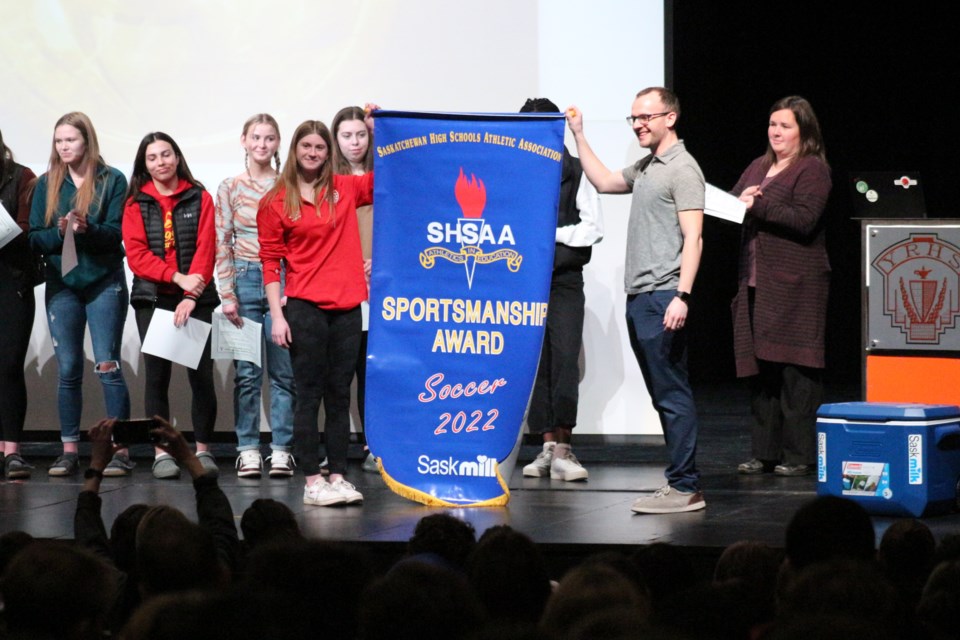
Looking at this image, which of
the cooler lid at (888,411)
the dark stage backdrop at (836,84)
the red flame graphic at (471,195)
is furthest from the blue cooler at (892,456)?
the dark stage backdrop at (836,84)

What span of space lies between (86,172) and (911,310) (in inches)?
142

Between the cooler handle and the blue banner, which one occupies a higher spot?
the blue banner

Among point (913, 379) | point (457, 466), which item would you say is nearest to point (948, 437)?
point (913, 379)

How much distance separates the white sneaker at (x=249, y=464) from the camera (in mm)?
6129

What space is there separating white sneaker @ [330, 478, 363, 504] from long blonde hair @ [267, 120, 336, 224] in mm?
997

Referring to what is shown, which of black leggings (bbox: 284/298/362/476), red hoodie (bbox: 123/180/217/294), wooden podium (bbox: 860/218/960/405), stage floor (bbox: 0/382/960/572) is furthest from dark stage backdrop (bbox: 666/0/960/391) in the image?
black leggings (bbox: 284/298/362/476)

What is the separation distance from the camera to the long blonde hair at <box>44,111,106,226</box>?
612 centimetres

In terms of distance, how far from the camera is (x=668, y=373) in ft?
16.0

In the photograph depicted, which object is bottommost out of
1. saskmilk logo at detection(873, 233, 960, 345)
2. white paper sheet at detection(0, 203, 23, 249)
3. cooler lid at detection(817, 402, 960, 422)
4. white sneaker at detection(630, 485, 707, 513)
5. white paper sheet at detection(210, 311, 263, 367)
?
white sneaker at detection(630, 485, 707, 513)

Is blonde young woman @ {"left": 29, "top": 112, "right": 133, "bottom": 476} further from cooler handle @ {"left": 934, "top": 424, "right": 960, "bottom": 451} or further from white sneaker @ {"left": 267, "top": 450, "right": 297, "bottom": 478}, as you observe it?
cooler handle @ {"left": 934, "top": 424, "right": 960, "bottom": 451}

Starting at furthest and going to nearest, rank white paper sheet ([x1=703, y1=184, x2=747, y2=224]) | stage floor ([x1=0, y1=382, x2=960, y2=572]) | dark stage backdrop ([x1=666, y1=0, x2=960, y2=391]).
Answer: dark stage backdrop ([x1=666, y1=0, x2=960, y2=391])
white paper sheet ([x1=703, y1=184, x2=747, y2=224])
stage floor ([x1=0, y1=382, x2=960, y2=572])

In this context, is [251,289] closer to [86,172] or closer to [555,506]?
[86,172]

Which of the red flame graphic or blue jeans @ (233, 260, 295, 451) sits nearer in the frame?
the red flame graphic

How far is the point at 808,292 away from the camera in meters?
5.94
